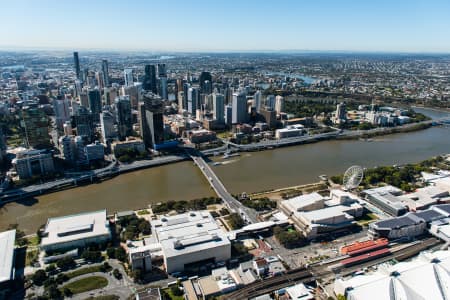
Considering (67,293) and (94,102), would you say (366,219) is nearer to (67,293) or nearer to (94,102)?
(67,293)

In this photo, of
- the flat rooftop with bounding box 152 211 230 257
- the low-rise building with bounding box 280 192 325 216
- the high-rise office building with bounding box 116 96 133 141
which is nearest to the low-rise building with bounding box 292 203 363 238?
the low-rise building with bounding box 280 192 325 216

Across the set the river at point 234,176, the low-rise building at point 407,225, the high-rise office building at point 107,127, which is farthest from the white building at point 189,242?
the high-rise office building at point 107,127

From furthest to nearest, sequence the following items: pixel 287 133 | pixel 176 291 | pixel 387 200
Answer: pixel 287 133 → pixel 387 200 → pixel 176 291

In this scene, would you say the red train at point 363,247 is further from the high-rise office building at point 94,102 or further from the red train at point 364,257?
the high-rise office building at point 94,102

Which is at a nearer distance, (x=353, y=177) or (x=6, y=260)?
(x=6, y=260)

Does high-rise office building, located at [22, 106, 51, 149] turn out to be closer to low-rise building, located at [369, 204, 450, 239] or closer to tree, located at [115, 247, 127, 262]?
tree, located at [115, 247, 127, 262]

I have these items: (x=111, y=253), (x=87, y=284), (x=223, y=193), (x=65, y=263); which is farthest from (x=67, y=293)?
(x=223, y=193)

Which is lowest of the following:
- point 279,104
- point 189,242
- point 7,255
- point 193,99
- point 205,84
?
point 7,255
